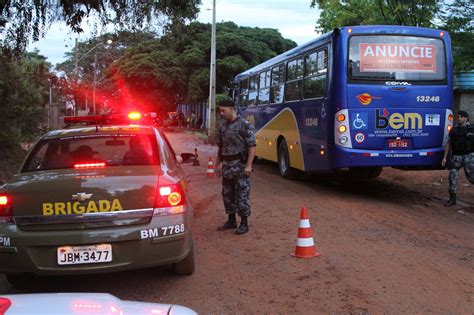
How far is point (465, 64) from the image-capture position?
41.3 ft

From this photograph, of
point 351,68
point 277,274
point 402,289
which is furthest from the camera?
point 351,68

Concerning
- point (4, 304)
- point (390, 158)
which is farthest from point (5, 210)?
point (390, 158)

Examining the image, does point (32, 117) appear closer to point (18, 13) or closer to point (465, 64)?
point (18, 13)

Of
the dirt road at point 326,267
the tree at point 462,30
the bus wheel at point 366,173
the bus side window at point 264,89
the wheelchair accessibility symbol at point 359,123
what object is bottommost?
the dirt road at point 326,267

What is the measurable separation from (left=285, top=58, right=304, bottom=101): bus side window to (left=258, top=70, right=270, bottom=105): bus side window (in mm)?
1724

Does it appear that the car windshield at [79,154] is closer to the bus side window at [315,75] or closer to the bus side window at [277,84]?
the bus side window at [315,75]

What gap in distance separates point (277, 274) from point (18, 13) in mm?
7252

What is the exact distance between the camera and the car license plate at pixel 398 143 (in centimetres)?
893

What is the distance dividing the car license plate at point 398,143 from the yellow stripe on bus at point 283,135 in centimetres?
226

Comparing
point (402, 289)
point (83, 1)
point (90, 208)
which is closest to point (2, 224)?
point (90, 208)

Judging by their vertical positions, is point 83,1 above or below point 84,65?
below

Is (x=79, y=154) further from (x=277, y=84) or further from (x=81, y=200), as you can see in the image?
(x=277, y=84)

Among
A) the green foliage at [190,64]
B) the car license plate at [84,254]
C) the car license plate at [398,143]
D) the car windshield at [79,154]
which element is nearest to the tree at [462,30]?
the car license plate at [398,143]

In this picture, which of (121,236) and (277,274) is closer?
(121,236)
